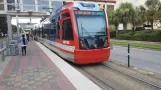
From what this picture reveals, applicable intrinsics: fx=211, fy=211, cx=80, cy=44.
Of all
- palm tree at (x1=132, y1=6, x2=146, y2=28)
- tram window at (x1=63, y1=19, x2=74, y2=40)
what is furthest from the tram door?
palm tree at (x1=132, y1=6, x2=146, y2=28)

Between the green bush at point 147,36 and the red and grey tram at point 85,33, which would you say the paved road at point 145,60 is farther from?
the green bush at point 147,36

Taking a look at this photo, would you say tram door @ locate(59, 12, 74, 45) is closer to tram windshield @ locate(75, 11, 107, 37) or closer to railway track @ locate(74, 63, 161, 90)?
tram windshield @ locate(75, 11, 107, 37)

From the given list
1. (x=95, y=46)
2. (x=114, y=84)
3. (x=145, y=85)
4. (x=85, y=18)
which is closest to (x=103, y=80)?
(x=114, y=84)

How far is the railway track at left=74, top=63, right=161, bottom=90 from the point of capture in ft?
23.8

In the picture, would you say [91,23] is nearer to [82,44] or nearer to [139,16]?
[82,44]

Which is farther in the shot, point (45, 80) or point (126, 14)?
point (126, 14)

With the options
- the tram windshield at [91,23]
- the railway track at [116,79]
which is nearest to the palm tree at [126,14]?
the tram windshield at [91,23]

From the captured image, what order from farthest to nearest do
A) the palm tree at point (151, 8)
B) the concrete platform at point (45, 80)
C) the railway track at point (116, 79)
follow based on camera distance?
the palm tree at point (151, 8) < the railway track at point (116, 79) < the concrete platform at point (45, 80)

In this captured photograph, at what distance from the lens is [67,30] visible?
1107 centimetres

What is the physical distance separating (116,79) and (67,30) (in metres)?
4.05

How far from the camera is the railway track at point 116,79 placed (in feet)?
23.8

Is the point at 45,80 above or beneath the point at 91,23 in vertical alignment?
beneath

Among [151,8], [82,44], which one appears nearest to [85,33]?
[82,44]

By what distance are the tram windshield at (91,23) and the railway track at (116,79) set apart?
1.81m
